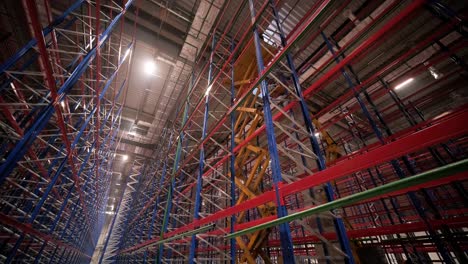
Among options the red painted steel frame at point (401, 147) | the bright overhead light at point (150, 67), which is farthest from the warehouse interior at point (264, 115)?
the bright overhead light at point (150, 67)

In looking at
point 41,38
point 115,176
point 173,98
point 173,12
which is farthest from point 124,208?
point 41,38

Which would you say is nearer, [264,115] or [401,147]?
[401,147]

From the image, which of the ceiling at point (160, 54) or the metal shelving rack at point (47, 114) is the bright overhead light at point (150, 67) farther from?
the metal shelving rack at point (47, 114)

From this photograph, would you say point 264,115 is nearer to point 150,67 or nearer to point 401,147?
point 401,147

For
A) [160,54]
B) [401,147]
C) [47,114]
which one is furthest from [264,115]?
[160,54]

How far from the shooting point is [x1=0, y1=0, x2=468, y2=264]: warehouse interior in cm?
372

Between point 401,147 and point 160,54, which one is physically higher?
point 160,54

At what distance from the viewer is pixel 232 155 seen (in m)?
5.57

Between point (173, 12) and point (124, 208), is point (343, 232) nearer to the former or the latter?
point (173, 12)

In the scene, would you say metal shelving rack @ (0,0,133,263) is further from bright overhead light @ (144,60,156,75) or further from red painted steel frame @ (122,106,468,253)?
red painted steel frame @ (122,106,468,253)

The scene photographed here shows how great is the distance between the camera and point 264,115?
3.96 metres

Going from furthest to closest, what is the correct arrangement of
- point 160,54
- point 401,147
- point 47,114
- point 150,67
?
point 150,67 < point 160,54 < point 47,114 < point 401,147

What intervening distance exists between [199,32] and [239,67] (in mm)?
3223

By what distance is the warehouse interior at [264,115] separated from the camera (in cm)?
372
